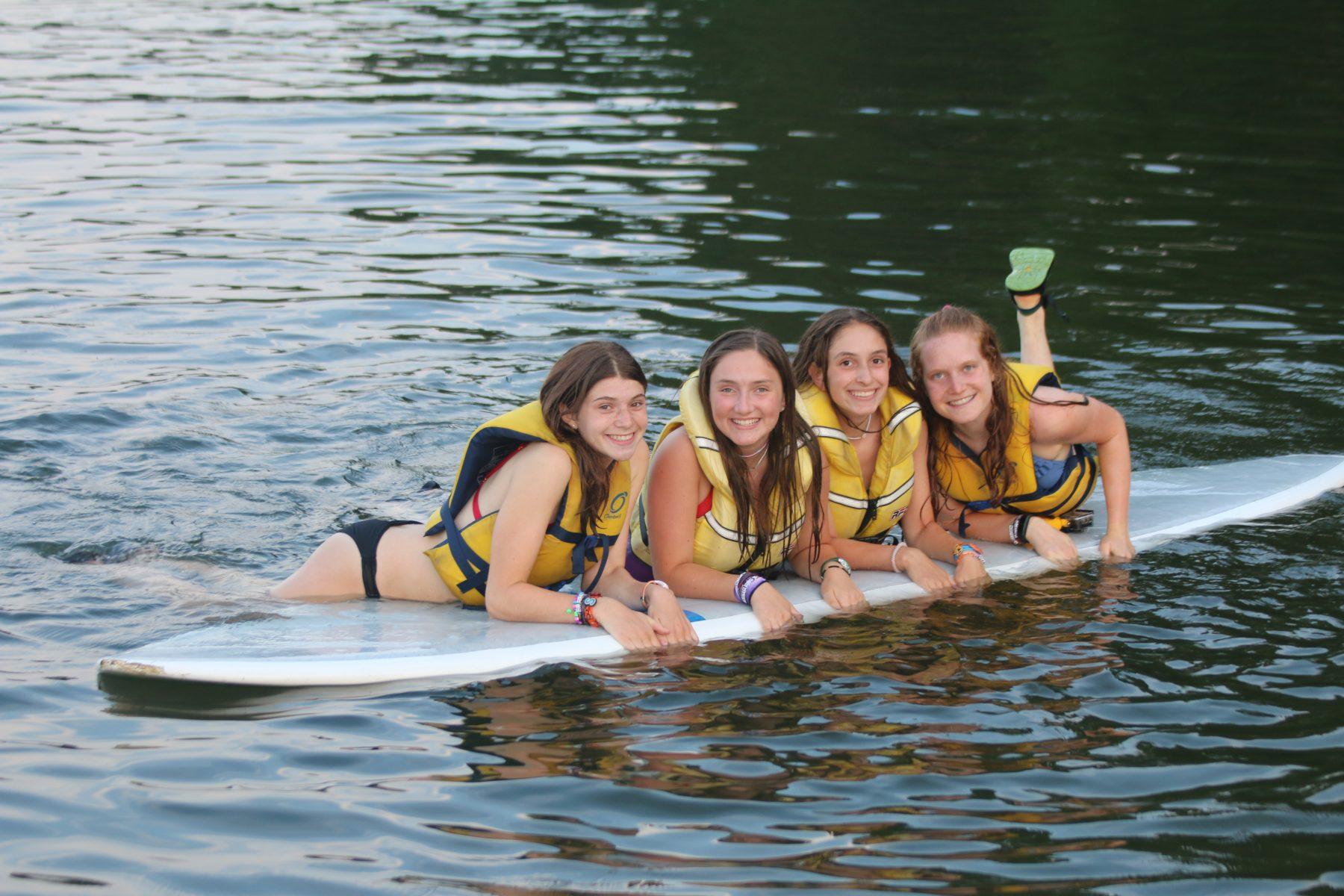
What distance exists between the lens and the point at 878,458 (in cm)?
546

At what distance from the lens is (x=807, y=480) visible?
17.1ft

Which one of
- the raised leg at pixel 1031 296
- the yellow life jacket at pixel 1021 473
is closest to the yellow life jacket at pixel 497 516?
the yellow life jacket at pixel 1021 473

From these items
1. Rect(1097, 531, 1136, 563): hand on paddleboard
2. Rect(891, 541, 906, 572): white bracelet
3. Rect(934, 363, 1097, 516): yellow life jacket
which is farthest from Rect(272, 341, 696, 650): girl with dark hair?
Rect(1097, 531, 1136, 563): hand on paddleboard

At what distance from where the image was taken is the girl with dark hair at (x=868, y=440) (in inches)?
204

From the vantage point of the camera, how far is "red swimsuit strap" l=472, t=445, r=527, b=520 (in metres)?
5.02

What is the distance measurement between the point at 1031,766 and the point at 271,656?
2.56 meters

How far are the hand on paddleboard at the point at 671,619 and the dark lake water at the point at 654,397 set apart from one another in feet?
0.66

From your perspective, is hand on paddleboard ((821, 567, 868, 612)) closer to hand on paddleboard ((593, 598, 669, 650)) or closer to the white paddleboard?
the white paddleboard

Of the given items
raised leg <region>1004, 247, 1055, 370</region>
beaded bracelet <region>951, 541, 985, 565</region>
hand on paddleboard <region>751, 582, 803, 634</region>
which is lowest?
hand on paddleboard <region>751, 582, 803, 634</region>

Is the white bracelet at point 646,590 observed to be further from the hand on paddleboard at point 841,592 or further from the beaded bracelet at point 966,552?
the beaded bracelet at point 966,552

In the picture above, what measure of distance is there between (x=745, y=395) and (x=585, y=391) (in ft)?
1.91

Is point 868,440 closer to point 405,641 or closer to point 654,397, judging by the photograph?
point 405,641

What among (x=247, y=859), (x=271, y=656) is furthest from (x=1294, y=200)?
(x=247, y=859)

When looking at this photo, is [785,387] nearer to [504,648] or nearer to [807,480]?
[807,480]
